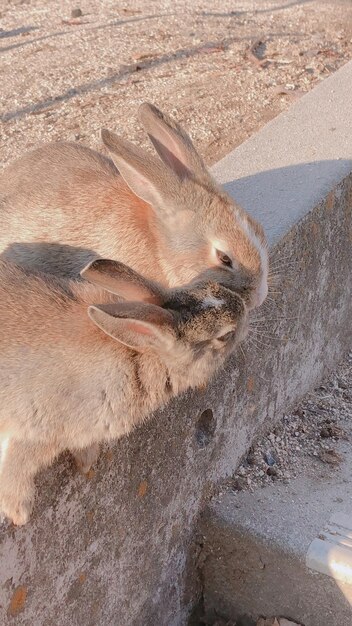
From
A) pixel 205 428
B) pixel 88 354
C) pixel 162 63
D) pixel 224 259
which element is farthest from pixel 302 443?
pixel 162 63

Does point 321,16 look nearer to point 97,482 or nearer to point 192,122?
point 192,122

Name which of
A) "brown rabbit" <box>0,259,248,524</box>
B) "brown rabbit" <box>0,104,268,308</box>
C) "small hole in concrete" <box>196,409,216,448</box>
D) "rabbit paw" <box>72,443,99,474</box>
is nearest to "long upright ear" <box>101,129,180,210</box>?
"brown rabbit" <box>0,104,268,308</box>

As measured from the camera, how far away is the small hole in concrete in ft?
10.2

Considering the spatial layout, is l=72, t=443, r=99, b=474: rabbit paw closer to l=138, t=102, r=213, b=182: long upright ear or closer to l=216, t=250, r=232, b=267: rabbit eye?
l=216, t=250, r=232, b=267: rabbit eye

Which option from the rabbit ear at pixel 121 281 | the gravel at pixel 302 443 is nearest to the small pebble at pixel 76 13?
the gravel at pixel 302 443

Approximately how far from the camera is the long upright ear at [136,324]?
2.17m

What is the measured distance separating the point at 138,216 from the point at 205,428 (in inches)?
29.3

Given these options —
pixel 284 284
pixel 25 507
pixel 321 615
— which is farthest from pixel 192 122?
pixel 25 507

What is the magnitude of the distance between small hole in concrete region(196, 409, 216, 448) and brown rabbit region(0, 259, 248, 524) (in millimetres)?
635

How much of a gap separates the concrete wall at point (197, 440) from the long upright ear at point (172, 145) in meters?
0.37

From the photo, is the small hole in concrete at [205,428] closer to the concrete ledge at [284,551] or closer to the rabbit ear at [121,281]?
the concrete ledge at [284,551]

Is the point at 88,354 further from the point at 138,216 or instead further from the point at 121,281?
the point at 138,216

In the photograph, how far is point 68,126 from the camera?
5277 millimetres

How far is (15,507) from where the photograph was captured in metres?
2.23
